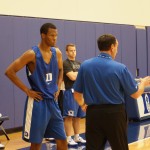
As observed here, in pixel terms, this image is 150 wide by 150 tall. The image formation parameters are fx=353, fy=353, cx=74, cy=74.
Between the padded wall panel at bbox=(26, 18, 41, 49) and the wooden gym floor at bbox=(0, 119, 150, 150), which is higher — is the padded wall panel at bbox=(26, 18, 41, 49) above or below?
above

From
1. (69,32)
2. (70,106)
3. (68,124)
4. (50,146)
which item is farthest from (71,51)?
(69,32)

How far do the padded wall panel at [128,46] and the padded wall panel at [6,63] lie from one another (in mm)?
3729

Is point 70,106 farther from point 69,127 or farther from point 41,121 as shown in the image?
point 41,121

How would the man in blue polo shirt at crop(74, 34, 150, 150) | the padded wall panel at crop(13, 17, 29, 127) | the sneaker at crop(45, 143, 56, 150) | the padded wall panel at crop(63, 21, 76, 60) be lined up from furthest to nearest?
the padded wall panel at crop(63, 21, 76, 60), the padded wall panel at crop(13, 17, 29, 127), the sneaker at crop(45, 143, 56, 150), the man in blue polo shirt at crop(74, 34, 150, 150)

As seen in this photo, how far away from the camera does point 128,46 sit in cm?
987

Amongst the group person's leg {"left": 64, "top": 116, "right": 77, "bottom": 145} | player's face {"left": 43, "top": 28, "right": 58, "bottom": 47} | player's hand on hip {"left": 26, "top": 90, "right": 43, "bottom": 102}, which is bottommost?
person's leg {"left": 64, "top": 116, "right": 77, "bottom": 145}

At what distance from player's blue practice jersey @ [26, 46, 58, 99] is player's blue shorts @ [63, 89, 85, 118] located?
170 centimetres

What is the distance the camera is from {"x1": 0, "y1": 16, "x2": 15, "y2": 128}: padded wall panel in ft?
22.3

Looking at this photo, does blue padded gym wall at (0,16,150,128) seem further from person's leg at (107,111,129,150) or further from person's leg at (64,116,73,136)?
person's leg at (107,111,129,150)

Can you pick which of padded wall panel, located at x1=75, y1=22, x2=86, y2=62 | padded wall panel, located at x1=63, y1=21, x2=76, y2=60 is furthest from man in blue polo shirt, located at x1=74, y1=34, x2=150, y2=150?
padded wall panel, located at x1=75, y1=22, x2=86, y2=62

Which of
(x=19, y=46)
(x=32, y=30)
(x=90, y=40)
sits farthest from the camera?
(x=90, y=40)

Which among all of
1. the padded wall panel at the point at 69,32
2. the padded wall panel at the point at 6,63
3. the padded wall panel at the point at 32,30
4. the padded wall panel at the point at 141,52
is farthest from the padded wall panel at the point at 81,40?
the padded wall panel at the point at 141,52

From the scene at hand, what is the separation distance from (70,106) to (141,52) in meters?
5.40

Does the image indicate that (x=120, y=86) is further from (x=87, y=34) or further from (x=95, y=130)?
(x=87, y=34)
